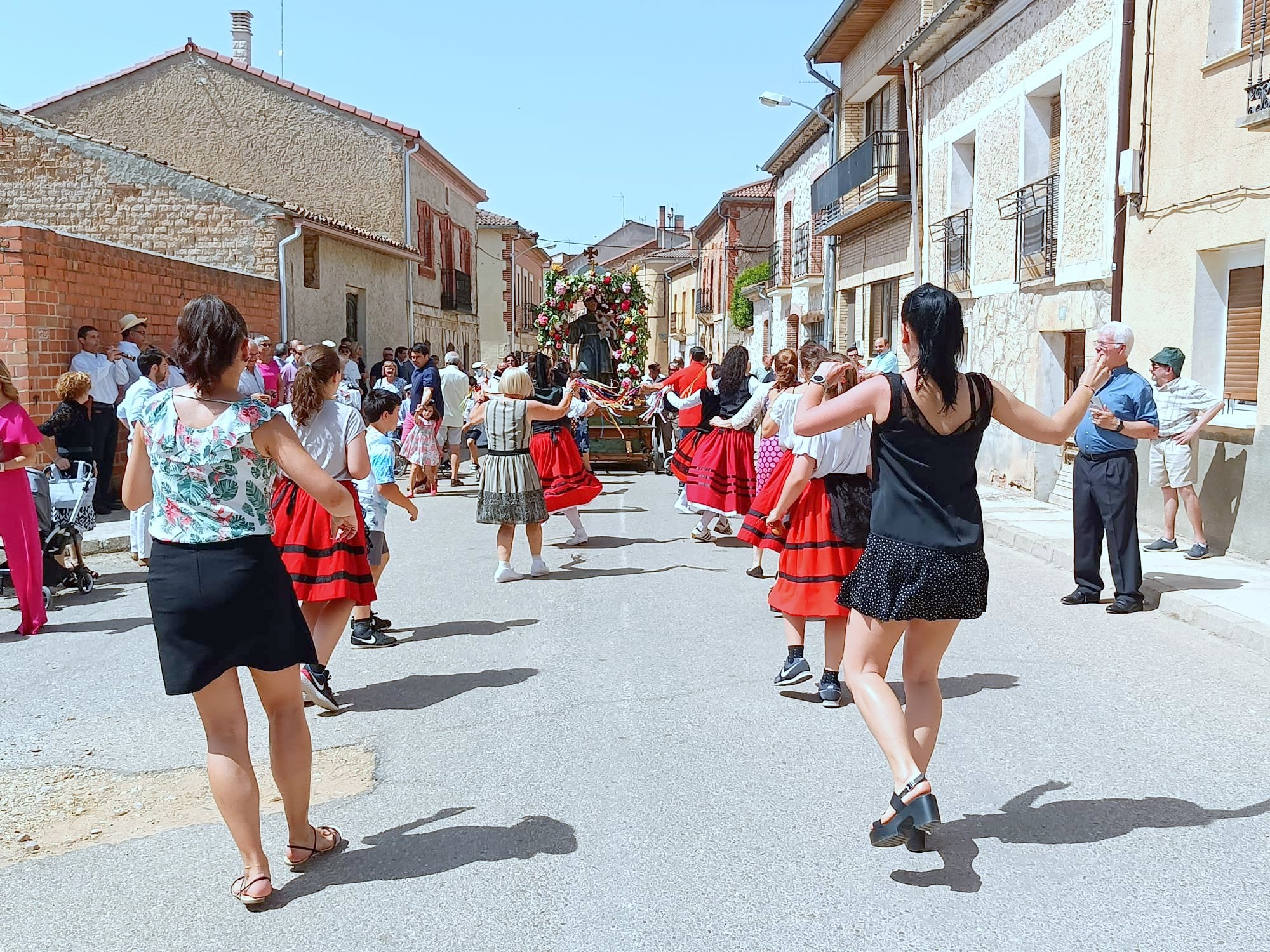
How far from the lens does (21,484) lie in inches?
290

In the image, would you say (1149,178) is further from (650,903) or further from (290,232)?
(290,232)

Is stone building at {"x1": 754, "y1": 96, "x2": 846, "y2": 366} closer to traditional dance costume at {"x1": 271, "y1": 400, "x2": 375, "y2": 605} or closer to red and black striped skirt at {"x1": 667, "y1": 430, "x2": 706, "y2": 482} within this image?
red and black striped skirt at {"x1": 667, "y1": 430, "x2": 706, "y2": 482}

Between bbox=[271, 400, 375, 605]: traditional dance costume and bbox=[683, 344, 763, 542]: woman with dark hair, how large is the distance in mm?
5143

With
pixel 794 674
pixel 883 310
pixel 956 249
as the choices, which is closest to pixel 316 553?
pixel 794 674

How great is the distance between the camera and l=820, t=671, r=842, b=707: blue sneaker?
5.62 meters

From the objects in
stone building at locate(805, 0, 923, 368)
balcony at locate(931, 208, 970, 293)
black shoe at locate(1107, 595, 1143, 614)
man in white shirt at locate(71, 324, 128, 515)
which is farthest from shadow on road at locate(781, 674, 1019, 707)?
stone building at locate(805, 0, 923, 368)

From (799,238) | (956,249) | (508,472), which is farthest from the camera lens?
(799,238)

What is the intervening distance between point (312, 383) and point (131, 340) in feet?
31.5

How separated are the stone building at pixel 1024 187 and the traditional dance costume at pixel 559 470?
6144 millimetres

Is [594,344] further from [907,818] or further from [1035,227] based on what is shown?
[907,818]

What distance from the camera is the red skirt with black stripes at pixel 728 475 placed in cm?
1078

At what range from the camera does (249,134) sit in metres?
26.6

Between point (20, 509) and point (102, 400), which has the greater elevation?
point (102, 400)

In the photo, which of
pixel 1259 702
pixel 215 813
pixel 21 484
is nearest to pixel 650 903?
pixel 215 813
